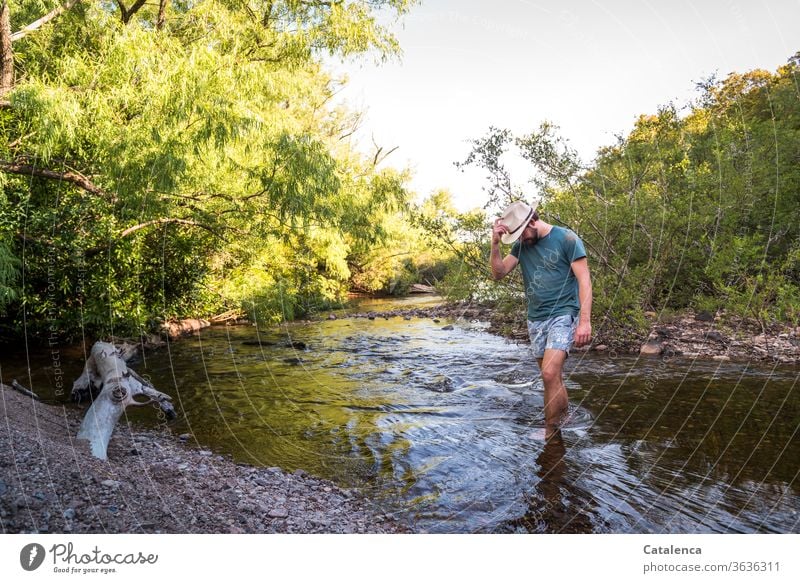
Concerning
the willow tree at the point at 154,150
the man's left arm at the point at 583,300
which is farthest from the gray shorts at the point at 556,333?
the willow tree at the point at 154,150

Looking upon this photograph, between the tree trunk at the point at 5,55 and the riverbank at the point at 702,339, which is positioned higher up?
the tree trunk at the point at 5,55

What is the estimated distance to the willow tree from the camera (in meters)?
7.00

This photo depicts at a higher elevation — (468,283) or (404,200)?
(404,200)

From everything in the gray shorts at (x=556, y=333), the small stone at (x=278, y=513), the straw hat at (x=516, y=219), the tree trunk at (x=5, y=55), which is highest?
the tree trunk at (x=5, y=55)

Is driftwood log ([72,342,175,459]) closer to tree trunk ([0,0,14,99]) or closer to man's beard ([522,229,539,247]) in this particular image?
tree trunk ([0,0,14,99])

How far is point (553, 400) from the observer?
4789 mm

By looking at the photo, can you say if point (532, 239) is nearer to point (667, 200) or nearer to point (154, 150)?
point (154, 150)

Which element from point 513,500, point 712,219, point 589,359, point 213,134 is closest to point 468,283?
point 589,359

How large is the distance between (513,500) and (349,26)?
8.95 m

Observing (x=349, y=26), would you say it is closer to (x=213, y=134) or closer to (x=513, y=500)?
(x=213, y=134)

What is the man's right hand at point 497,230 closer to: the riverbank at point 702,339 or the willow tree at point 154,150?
the willow tree at point 154,150

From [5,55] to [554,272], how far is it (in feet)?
24.2

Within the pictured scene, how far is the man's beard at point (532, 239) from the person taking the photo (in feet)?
15.1
